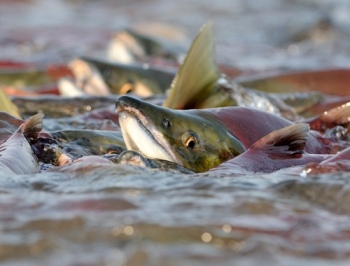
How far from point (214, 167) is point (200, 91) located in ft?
3.37

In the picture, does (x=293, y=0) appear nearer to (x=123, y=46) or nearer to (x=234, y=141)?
(x=123, y=46)

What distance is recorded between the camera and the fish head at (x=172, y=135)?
262 centimetres

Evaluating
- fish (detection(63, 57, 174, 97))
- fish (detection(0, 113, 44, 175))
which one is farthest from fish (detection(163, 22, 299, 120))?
fish (detection(63, 57, 174, 97))

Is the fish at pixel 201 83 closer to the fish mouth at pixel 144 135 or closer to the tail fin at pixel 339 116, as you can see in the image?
the tail fin at pixel 339 116

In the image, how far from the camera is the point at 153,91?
16.7 ft

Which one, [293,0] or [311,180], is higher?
[311,180]

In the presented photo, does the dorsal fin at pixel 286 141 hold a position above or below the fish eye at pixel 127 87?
above

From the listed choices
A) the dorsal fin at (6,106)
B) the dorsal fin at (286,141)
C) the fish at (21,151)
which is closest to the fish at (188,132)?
the dorsal fin at (286,141)

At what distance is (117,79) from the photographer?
5.21 m

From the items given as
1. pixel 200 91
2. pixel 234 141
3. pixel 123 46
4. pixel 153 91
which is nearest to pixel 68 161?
pixel 234 141

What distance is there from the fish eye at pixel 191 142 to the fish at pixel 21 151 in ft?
1.58

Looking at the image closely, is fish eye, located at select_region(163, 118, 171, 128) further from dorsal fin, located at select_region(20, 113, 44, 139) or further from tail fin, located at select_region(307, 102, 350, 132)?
tail fin, located at select_region(307, 102, 350, 132)

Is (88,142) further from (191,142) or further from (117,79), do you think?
(117,79)

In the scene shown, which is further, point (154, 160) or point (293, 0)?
point (293, 0)
